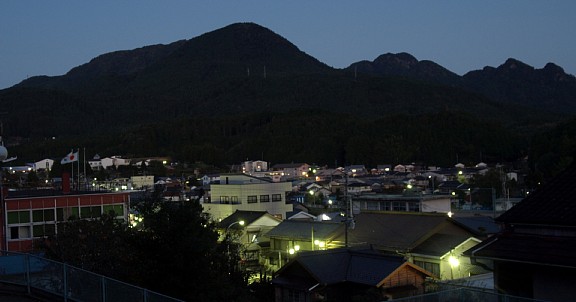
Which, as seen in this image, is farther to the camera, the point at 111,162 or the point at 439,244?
the point at 111,162

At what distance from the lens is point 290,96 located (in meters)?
160

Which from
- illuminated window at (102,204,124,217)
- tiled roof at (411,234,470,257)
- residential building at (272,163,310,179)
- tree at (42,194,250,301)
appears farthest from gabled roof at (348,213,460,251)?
residential building at (272,163,310,179)

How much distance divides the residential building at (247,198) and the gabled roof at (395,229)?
13.9 meters

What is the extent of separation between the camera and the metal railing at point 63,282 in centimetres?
730

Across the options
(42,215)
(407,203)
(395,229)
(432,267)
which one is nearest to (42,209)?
(42,215)

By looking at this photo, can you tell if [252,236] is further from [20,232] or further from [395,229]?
[20,232]

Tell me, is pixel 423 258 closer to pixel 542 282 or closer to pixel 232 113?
pixel 542 282

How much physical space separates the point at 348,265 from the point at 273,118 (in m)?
108

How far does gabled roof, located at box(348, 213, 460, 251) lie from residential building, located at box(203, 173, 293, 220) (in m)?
13.9

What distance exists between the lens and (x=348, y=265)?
16.8 m

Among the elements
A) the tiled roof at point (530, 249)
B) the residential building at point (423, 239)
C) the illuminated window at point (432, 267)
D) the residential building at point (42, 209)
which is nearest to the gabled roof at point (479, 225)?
the residential building at point (423, 239)

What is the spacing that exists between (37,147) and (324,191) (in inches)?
2550

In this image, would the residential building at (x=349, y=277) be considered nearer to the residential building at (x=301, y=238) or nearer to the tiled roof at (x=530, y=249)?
the residential building at (x=301, y=238)

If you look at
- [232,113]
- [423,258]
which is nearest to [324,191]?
[423,258]
